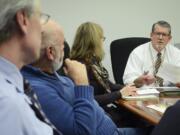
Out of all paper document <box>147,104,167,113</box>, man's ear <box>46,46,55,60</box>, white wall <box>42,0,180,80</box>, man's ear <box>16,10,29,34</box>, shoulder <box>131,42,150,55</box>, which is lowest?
paper document <box>147,104,167,113</box>

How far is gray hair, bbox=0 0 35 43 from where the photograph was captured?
102 cm

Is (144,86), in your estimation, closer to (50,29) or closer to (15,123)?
(50,29)

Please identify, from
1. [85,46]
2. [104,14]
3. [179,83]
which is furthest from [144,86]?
[104,14]

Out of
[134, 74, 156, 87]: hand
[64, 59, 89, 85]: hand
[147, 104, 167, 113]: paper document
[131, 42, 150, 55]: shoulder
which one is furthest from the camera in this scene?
[131, 42, 150, 55]: shoulder

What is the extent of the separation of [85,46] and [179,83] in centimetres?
81

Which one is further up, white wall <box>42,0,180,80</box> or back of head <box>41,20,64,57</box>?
back of head <box>41,20,64,57</box>

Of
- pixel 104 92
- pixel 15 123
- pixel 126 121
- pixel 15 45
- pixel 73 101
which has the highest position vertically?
pixel 15 45

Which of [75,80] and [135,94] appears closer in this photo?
[75,80]

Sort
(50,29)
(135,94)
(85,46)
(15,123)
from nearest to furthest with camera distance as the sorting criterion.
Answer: (15,123) < (50,29) < (135,94) < (85,46)

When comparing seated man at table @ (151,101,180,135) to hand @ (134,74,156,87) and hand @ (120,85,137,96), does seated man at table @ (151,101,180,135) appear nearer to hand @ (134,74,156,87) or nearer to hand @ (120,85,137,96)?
hand @ (120,85,137,96)

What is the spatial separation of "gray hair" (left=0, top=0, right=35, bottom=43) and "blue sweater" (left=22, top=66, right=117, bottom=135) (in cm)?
66

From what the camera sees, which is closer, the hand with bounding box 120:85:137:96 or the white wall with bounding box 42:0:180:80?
the hand with bounding box 120:85:137:96

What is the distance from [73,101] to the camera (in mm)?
1805

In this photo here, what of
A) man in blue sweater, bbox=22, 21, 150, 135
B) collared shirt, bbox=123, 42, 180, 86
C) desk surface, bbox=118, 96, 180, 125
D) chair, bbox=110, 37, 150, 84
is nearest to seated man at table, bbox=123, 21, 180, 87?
collared shirt, bbox=123, 42, 180, 86
